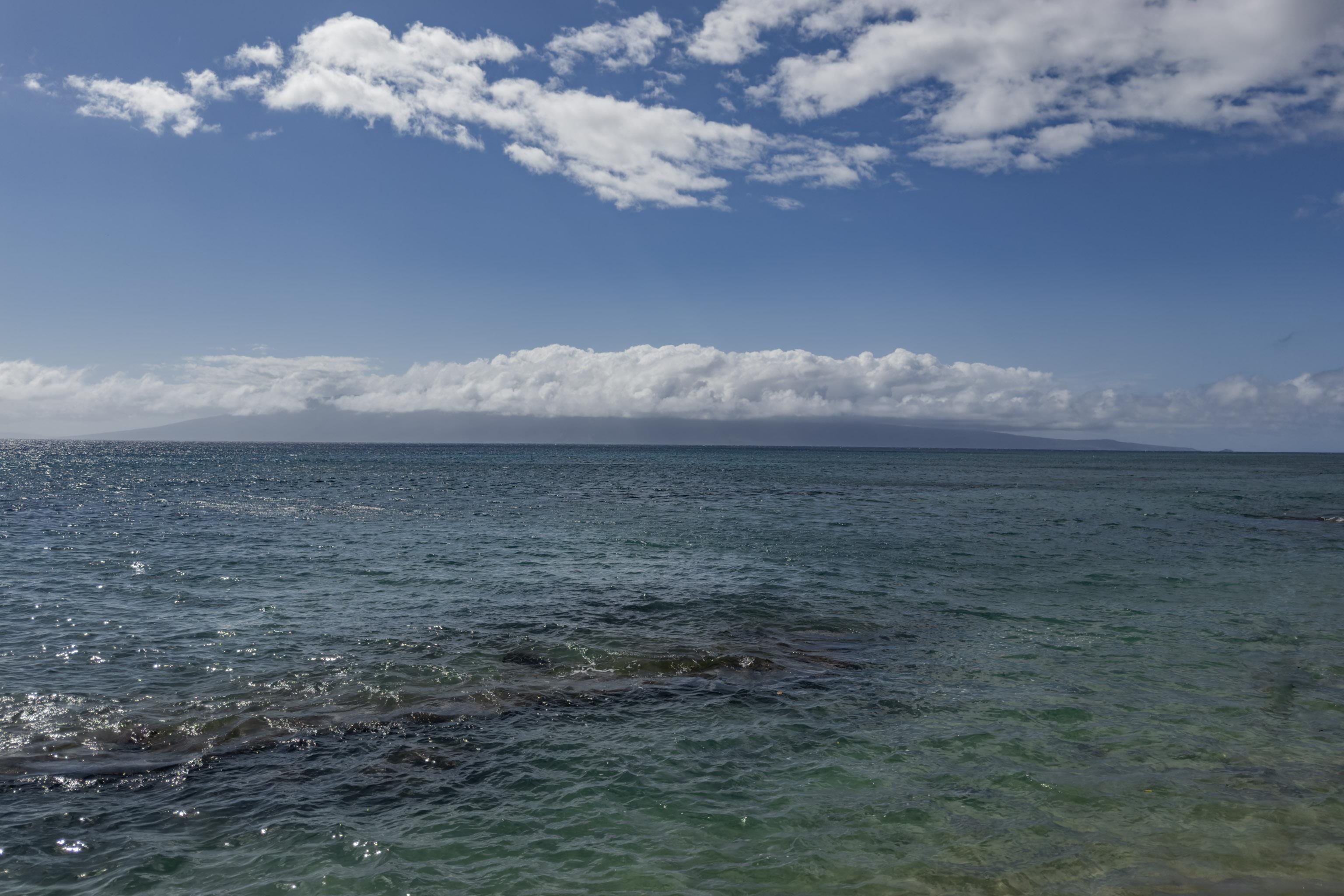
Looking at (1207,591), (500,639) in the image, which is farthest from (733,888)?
(1207,591)

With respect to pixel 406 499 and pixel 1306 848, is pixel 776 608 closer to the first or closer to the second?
pixel 1306 848

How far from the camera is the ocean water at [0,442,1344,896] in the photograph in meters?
9.88

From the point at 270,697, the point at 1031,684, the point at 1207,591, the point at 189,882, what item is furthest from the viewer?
the point at 1207,591

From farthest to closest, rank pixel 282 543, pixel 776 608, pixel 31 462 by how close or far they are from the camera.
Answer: pixel 31 462 < pixel 282 543 < pixel 776 608

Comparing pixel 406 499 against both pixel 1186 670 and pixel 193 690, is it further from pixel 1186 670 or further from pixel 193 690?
pixel 1186 670

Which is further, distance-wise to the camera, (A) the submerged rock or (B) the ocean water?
(A) the submerged rock

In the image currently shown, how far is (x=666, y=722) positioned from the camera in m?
14.7

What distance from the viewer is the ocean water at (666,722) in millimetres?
9883

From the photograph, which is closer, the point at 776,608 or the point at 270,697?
the point at 270,697

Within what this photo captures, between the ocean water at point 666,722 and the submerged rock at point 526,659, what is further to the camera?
the submerged rock at point 526,659

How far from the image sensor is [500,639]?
20.7m

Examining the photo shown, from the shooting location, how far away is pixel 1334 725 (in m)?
14.4

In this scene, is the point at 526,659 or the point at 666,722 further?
the point at 526,659

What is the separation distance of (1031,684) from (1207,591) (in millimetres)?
16040
